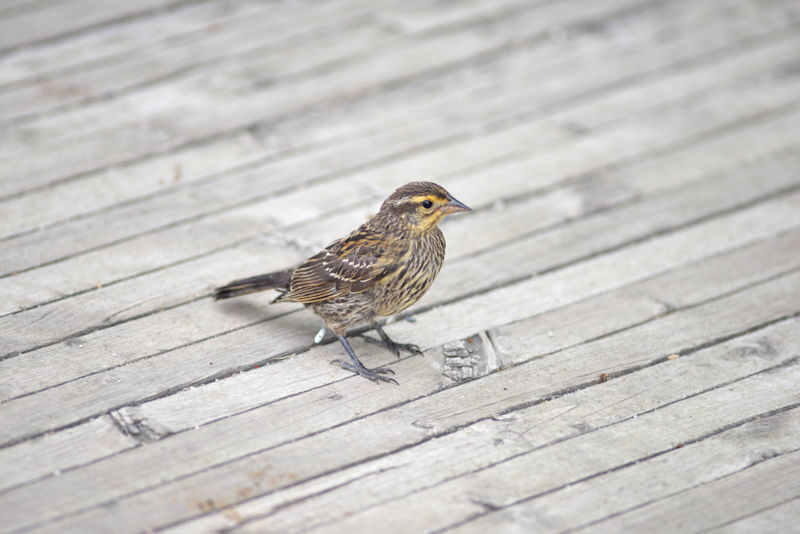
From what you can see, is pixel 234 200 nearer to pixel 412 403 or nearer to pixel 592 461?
pixel 412 403

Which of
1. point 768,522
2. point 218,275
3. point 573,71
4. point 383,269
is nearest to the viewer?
point 768,522

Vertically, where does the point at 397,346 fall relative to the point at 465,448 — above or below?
above

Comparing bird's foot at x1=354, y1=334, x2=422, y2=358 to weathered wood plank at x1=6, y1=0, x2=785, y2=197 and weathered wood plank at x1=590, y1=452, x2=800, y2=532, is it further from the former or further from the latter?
weathered wood plank at x1=6, y1=0, x2=785, y2=197

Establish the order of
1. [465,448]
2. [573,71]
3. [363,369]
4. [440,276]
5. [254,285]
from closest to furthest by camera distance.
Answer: [465,448], [363,369], [254,285], [440,276], [573,71]

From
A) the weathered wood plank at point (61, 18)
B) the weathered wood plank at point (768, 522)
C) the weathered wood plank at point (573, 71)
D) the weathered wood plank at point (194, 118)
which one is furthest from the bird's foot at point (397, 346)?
the weathered wood plank at point (61, 18)

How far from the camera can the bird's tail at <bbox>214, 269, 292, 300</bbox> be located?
380 centimetres

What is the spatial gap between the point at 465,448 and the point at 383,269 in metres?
0.87

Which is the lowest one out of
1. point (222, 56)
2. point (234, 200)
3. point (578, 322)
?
point (578, 322)

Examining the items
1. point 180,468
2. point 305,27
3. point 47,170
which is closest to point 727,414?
point 180,468

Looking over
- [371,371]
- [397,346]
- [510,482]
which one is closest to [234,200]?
[397,346]

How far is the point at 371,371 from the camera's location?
138 inches

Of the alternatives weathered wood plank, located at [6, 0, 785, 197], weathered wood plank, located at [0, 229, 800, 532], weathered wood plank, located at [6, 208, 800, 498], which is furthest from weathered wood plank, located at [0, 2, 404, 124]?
weathered wood plank, located at [0, 229, 800, 532]

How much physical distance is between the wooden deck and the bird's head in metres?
0.50

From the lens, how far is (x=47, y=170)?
4.82 meters
